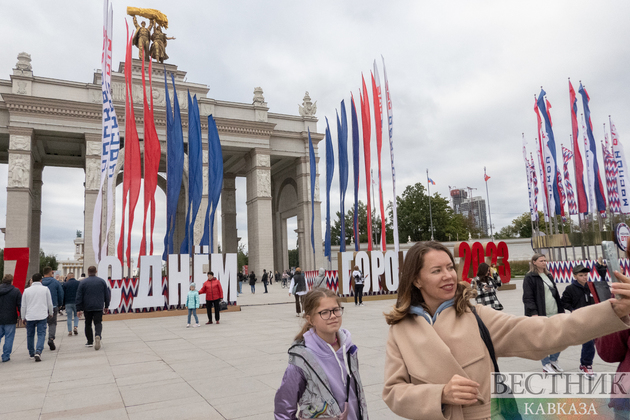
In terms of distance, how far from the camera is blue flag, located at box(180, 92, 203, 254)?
17.3m

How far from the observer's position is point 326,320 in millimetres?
2684

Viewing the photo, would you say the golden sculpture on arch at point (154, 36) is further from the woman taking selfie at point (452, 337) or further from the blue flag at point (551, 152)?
the woman taking selfie at point (452, 337)

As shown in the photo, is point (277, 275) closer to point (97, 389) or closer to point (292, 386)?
point (97, 389)

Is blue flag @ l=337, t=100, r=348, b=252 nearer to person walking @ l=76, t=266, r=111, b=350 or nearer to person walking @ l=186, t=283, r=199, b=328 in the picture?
person walking @ l=186, t=283, r=199, b=328

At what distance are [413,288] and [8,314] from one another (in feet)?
31.0

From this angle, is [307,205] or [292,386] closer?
[292,386]

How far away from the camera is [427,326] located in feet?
6.05

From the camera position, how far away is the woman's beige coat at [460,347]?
5.58 feet

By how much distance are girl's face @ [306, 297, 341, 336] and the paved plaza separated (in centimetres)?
240

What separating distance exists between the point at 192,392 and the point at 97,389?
1539 millimetres

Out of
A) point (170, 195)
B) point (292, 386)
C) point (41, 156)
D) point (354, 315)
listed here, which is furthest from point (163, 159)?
point (292, 386)

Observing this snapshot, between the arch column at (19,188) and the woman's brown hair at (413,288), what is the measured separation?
3164 cm

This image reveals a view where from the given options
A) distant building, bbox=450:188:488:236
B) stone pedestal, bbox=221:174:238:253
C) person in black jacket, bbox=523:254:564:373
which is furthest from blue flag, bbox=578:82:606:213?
distant building, bbox=450:188:488:236

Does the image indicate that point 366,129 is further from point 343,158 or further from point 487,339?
point 487,339
